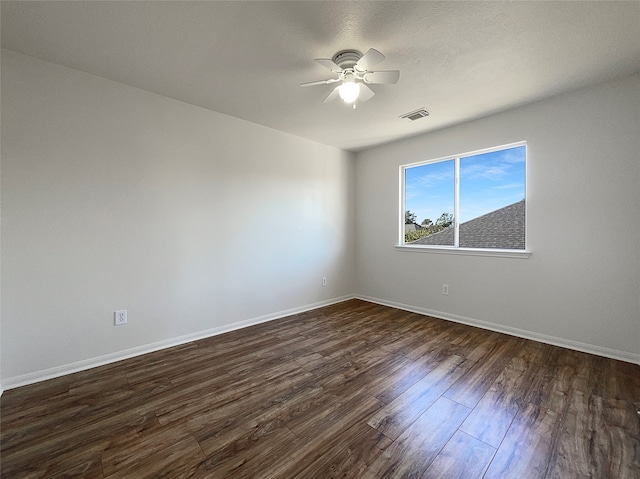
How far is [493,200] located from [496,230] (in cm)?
38

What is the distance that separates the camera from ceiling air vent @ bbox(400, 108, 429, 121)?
3.02 metres

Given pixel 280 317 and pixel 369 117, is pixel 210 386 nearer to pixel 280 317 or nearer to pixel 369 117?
pixel 280 317

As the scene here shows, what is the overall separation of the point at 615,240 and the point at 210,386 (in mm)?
3795

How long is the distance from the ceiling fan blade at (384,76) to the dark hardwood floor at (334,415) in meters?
2.37

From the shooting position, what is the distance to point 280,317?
367 cm

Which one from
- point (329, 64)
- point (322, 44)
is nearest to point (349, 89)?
point (329, 64)

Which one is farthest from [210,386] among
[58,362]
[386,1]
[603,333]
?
Answer: [603,333]

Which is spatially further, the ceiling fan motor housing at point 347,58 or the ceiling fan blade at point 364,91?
the ceiling fan blade at point 364,91

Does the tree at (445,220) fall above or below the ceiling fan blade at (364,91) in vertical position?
below

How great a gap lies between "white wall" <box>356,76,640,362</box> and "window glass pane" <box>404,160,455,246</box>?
0.98 ft

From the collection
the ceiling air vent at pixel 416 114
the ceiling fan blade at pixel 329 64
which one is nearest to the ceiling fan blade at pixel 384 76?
the ceiling fan blade at pixel 329 64

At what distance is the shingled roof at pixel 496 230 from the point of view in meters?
3.10

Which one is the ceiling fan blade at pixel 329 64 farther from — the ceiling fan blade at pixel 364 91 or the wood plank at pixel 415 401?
the wood plank at pixel 415 401

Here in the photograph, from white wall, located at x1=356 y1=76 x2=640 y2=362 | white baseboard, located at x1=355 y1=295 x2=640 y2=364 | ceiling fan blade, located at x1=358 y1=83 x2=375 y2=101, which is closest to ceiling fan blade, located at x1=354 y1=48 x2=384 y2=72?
ceiling fan blade, located at x1=358 y1=83 x2=375 y2=101
